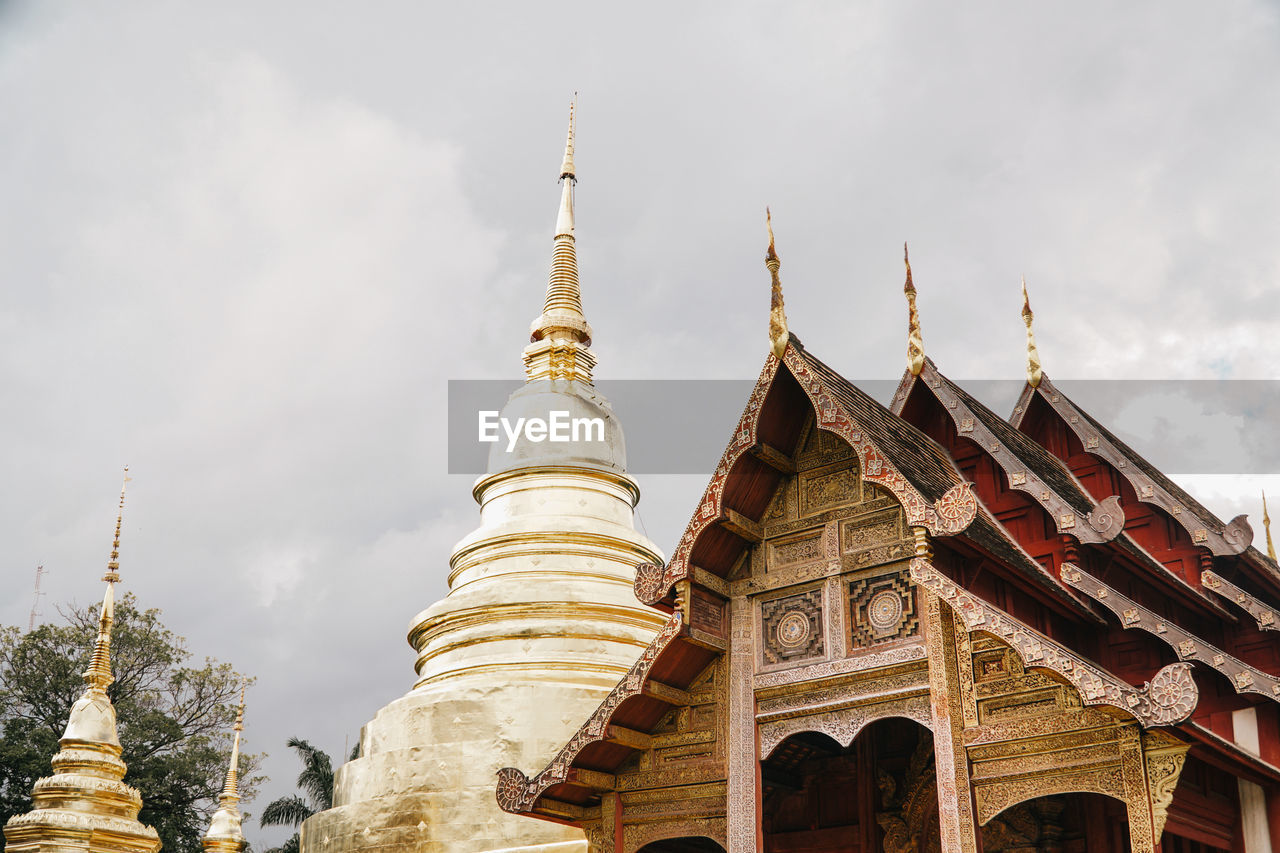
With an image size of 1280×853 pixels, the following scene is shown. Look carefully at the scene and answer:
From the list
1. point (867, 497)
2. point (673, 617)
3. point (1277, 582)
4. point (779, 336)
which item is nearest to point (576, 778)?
point (673, 617)

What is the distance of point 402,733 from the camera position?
679 inches

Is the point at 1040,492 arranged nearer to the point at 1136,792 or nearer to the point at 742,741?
the point at 1136,792

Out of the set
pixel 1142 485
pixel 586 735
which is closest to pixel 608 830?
pixel 586 735

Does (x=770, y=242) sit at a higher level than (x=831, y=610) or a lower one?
higher

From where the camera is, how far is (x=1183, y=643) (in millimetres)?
11094

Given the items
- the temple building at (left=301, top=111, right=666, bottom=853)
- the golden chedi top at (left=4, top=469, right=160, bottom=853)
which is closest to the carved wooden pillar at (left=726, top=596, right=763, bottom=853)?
the temple building at (left=301, top=111, right=666, bottom=853)

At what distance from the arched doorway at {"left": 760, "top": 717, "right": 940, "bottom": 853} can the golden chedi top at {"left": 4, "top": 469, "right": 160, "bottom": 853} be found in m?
9.49

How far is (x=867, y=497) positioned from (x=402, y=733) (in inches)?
326

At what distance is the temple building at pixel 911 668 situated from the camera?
32.6 ft

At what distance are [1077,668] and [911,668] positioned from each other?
5.45ft

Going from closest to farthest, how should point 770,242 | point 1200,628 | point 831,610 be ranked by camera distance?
point 831,610 < point 770,242 < point 1200,628

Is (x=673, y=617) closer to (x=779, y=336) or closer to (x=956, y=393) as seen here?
(x=779, y=336)

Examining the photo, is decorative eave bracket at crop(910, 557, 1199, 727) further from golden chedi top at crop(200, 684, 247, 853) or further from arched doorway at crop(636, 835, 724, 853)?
golden chedi top at crop(200, 684, 247, 853)

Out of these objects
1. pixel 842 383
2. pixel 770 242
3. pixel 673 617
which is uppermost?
pixel 770 242
